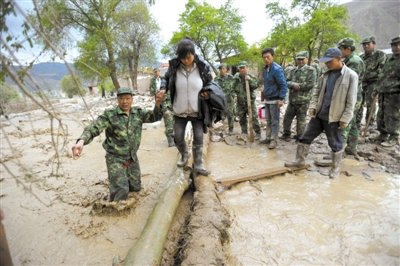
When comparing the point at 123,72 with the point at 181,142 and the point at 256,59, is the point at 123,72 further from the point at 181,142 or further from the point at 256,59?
the point at 181,142

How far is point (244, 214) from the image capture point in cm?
302

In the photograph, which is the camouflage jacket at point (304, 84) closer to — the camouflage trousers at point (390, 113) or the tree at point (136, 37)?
the camouflage trousers at point (390, 113)

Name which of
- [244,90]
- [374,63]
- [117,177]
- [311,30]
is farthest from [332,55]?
[311,30]

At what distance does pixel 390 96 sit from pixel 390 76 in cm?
41

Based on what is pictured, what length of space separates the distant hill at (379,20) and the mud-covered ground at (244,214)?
163 feet

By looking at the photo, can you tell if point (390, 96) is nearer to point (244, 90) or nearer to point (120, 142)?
point (244, 90)

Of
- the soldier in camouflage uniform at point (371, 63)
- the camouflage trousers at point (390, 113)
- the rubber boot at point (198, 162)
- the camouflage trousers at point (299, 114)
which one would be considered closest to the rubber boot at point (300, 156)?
the camouflage trousers at point (299, 114)

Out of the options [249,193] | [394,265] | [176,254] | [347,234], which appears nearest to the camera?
[394,265]

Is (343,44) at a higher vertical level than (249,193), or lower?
higher

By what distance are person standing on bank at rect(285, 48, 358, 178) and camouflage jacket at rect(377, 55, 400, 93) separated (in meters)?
2.17

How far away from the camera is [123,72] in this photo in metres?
27.0

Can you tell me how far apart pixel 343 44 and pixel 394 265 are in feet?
10.8

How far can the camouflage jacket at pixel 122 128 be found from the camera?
314cm

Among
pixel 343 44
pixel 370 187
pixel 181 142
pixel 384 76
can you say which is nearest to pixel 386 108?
pixel 384 76
